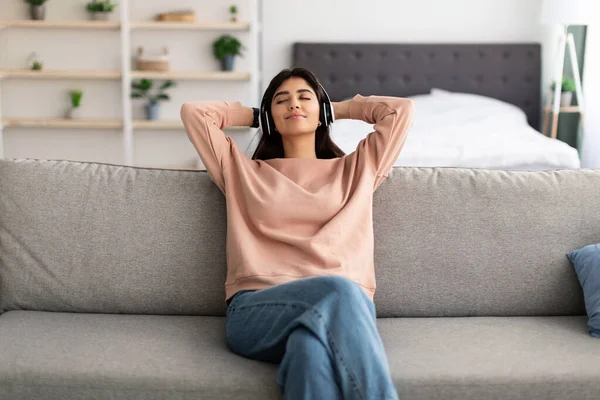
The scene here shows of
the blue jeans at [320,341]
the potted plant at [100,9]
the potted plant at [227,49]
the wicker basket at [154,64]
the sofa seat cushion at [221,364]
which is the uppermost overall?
the potted plant at [100,9]

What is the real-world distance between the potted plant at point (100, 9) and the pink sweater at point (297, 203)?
328 cm

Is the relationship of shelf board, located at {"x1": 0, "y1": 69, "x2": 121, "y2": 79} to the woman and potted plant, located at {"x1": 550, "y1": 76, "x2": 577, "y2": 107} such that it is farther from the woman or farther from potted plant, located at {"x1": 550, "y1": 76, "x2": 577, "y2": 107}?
the woman

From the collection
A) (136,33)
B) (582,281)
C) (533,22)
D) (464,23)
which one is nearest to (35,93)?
(136,33)

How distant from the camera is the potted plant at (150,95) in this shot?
5.09 metres

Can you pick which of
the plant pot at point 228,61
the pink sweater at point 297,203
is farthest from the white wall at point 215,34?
the pink sweater at point 297,203

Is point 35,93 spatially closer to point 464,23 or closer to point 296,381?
point 464,23

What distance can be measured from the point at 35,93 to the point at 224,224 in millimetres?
3746

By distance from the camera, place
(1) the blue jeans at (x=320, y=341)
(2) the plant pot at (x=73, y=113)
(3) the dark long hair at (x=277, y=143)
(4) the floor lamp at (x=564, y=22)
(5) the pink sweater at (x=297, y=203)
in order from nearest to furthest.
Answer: (1) the blue jeans at (x=320, y=341)
(5) the pink sweater at (x=297, y=203)
(3) the dark long hair at (x=277, y=143)
(4) the floor lamp at (x=564, y=22)
(2) the plant pot at (x=73, y=113)

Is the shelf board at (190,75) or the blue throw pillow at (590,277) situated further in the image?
the shelf board at (190,75)

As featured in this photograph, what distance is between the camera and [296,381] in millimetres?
1452

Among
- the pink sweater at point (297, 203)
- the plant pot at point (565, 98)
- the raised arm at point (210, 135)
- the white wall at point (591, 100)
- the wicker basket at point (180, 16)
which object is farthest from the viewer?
the wicker basket at point (180, 16)

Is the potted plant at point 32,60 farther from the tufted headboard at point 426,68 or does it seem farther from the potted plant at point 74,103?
the tufted headboard at point 426,68

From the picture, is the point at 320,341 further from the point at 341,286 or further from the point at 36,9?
the point at 36,9

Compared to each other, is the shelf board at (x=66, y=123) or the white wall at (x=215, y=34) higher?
the white wall at (x=215, y=34)
